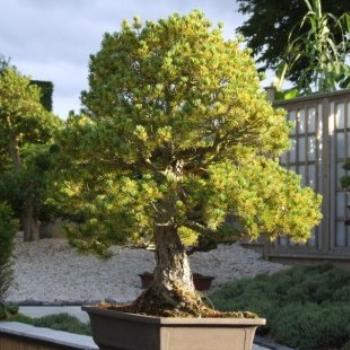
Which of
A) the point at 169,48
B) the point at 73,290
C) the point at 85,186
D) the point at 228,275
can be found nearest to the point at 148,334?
the point at 85,186

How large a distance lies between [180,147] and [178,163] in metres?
0.20

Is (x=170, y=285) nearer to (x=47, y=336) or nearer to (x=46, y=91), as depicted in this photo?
(x=47, y=336)

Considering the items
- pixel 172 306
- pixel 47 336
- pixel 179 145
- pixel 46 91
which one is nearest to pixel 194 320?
pixel 172 306

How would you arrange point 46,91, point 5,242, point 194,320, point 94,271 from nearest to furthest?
point 194,320, point 5,242, point 94,271, point 46,91

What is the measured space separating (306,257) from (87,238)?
6.48 m

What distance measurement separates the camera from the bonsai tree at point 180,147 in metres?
3.84

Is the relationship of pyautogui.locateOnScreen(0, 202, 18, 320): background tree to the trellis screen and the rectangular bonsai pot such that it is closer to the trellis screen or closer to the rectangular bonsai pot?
the rectangular bonsai pot

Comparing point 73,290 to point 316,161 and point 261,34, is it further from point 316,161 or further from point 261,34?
point 261,34

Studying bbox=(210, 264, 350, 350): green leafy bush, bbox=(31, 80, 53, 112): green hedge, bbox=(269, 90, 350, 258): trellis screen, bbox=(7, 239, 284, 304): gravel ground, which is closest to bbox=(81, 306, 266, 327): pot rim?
bbox=(210, 264, 350, 350): green leafy bush

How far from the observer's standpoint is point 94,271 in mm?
10719

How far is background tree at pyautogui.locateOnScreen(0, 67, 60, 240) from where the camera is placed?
40.1 ft

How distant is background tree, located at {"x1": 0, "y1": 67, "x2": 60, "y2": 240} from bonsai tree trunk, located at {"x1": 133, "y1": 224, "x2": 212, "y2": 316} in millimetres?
8017

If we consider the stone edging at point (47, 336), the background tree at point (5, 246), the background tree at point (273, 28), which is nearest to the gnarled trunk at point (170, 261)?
the stone edging at point (47, 336)

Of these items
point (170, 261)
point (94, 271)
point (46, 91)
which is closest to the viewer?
point (170, 261)
